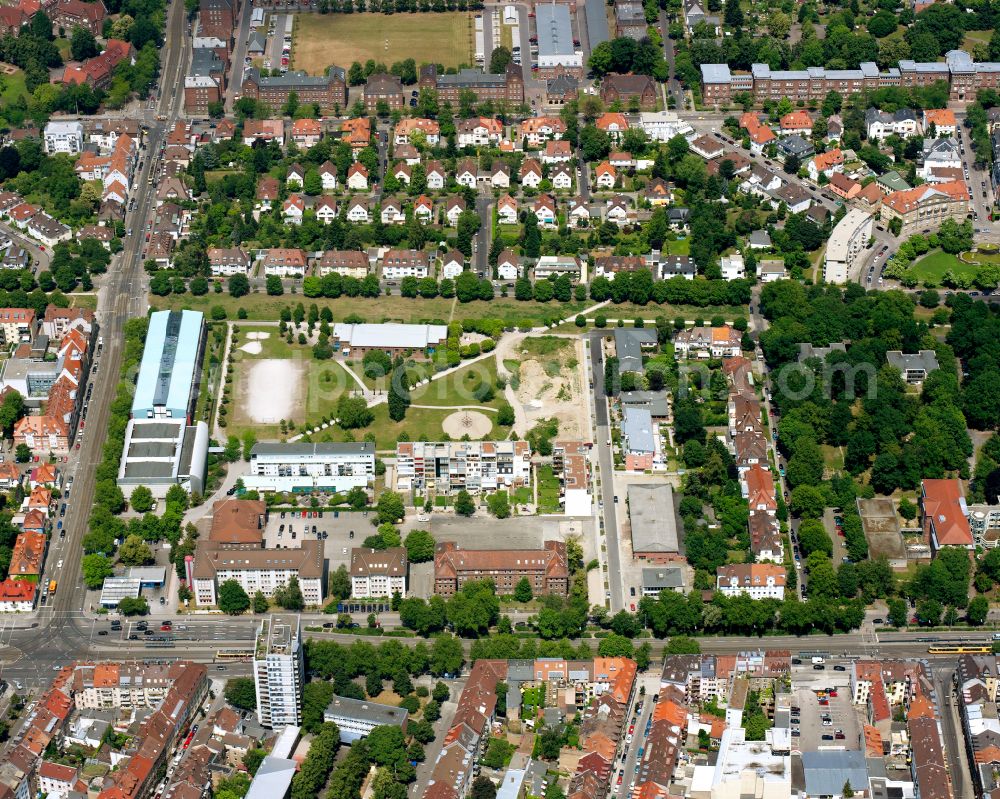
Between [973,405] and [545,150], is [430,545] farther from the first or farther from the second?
[545,150]

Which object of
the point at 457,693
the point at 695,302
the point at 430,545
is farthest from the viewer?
the point at 695,302

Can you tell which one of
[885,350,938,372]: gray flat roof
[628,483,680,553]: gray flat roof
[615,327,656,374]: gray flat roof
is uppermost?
[615,327,656,374]: gray flat roof

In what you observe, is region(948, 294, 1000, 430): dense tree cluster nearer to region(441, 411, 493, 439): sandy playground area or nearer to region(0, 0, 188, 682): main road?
region(441, 411, 493, 439): sandy playground area

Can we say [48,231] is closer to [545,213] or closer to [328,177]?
[328,177]

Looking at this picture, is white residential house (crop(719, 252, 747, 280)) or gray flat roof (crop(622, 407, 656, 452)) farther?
white residential house (crop(719, 252, 747, 280))

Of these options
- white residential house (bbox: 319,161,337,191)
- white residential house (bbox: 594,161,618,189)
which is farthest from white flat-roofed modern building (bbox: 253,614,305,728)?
white residential house (bbox: 594,161,618,189)

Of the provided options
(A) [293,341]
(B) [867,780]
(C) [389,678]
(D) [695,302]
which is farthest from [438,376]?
(B) [867,780]
